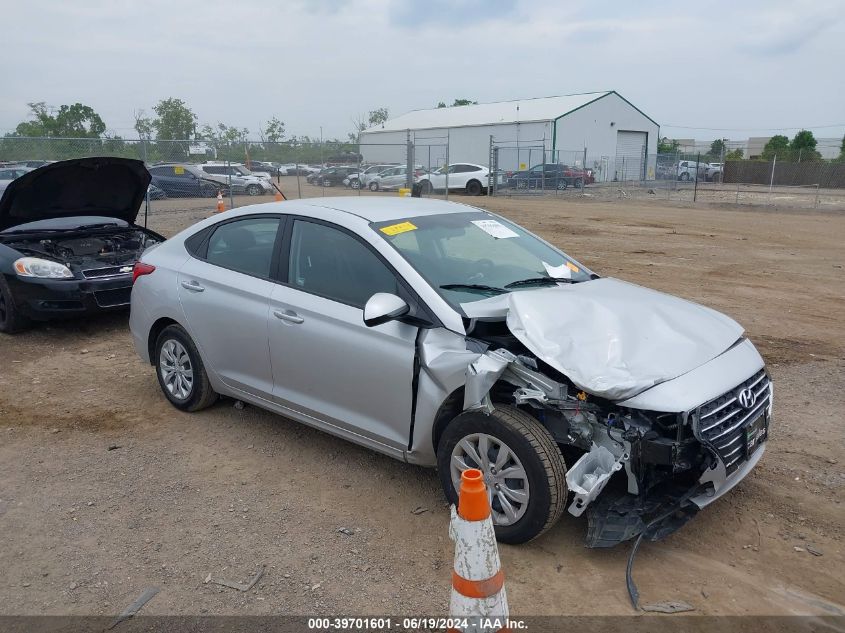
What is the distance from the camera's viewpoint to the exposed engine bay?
734 cm

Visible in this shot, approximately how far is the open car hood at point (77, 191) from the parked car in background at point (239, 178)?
44.8 ft

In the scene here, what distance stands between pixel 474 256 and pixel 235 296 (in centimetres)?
160

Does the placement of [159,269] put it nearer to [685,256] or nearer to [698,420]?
[698,420]

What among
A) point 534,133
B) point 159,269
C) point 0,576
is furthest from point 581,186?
point 0,576

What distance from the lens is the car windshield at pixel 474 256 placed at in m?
4.01

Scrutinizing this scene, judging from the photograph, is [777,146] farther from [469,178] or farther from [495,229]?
[495,229]

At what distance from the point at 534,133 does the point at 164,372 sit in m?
43.2

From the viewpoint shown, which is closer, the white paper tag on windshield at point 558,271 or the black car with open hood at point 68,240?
the white paper tag on windshield at point 558,271

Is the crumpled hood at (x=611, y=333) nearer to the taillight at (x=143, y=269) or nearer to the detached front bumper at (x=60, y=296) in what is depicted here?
the taillight at (x=143, y=269)

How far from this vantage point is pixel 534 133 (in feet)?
150

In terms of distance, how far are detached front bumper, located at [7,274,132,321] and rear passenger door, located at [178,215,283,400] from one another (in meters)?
2.62

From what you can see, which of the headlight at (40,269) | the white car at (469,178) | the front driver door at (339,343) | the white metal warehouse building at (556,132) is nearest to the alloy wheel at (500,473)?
the front driver door at (339,343)

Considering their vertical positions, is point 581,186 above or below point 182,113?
below

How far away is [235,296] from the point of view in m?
4.65
